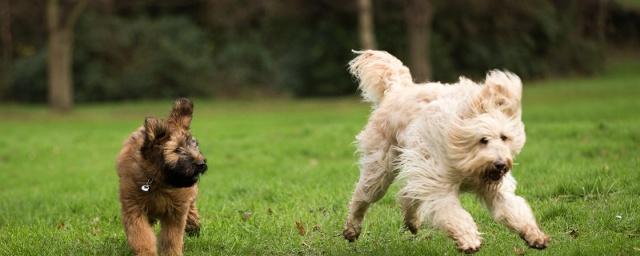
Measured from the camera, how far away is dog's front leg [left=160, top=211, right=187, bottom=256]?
7.01 m

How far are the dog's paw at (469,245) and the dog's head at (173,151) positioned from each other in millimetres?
2188

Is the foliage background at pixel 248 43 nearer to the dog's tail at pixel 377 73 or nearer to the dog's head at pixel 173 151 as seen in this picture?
the dog's tail at pixel 377 73

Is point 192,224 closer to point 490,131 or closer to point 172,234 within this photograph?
point 172,234

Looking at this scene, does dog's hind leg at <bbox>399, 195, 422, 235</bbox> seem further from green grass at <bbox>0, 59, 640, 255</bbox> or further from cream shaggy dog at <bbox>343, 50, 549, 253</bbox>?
green grass at <bbox>0, 59, 640, 255</bbox>

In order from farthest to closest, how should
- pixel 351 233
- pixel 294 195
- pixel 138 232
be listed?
1. pixel 294 195
2. pixel 351 233
3. pixel 138 232

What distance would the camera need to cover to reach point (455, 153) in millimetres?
6203

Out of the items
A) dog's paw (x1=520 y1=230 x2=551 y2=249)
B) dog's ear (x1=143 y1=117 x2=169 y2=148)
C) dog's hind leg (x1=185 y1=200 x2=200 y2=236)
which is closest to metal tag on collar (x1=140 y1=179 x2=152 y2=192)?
dog's ear (x1=143 y1=117 x2=169 y2=148)

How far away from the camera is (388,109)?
23.9ft

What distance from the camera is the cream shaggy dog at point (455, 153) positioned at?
6.00 m

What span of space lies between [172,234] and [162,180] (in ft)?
1.61

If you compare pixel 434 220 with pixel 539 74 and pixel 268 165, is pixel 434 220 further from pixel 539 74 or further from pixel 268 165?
pixel 539 74

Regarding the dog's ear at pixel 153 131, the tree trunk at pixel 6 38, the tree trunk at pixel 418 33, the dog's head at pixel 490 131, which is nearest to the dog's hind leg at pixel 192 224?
the dog's ear at pixel 153 131

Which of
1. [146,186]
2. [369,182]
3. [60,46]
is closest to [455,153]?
[369,182]

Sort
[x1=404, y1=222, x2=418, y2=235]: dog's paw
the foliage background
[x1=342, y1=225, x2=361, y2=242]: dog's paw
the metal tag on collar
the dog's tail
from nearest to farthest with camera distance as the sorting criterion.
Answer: the metal tag on collar → [x1=404, y1=222, x2=418, y2=235]: dog's paw → [x1=342, y1=225, x2=361, y2=242]: dog's paw → the dog's tail → the foliage background
